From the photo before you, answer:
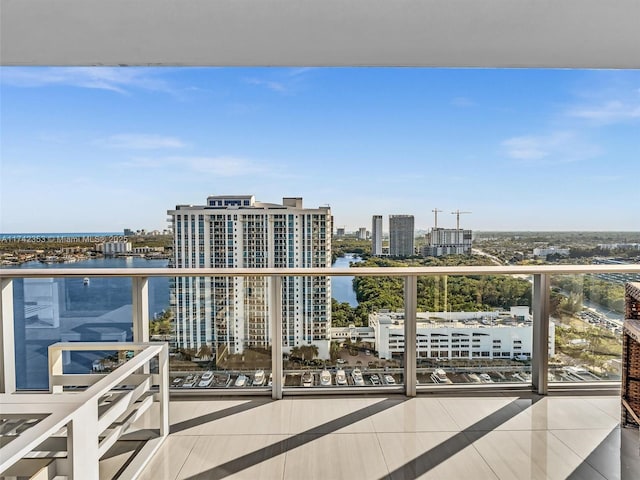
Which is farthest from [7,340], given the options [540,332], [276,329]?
[540,332]

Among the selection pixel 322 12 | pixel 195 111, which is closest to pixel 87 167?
pixel 195 111

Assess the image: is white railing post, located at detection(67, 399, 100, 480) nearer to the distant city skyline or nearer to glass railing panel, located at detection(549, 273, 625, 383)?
the distant city skyline

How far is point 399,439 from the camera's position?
2.35 m

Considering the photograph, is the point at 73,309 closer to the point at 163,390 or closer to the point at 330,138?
the point at 163,390

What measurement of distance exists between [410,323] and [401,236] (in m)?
0.95

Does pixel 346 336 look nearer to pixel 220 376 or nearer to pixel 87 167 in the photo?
pixel 220 376

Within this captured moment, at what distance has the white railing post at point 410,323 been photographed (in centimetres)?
300

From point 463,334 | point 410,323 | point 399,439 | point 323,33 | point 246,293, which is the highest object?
point 323,33

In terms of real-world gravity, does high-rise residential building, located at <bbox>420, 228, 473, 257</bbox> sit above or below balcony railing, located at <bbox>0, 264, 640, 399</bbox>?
above

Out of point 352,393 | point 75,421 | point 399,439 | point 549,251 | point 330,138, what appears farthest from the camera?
point 330,138

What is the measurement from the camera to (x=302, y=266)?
304 cm

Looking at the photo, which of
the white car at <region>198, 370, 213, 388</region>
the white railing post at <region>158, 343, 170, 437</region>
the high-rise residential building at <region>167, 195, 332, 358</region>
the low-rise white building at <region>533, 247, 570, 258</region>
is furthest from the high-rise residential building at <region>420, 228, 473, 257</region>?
the white railing post at <region>158, 343, 170, 437</region>

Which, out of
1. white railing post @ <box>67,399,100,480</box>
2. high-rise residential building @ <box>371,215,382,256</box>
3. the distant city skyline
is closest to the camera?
white railing post @ <box>67,399,100,480</box>

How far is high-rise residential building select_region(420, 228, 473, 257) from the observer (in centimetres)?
350
